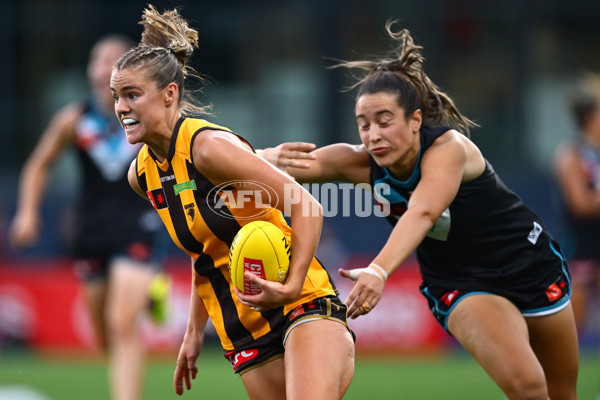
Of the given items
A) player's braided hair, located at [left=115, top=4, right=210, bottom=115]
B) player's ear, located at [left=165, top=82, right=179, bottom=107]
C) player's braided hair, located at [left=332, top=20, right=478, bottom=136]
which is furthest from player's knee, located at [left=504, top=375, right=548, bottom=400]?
player's ear, located at [left=165, top=82, right=179, bottom=107]

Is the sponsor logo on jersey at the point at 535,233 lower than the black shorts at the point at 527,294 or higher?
higher

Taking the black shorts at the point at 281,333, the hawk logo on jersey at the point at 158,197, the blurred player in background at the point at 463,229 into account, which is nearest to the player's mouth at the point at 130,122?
the hawk logo on jersey at the point at 158,197

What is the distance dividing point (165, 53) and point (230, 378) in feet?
19.4

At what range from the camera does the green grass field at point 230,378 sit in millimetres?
8273

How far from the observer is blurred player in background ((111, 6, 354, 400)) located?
3898mm

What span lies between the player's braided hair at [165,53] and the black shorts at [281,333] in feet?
3.61

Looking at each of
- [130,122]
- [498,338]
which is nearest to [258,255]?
[130,122]

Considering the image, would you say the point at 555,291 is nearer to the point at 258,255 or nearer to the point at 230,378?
the point at 258,255

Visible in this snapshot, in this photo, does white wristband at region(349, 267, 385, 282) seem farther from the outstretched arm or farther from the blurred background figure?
the blurred background figure

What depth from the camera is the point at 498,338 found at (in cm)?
454

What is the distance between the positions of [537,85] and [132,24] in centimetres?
676

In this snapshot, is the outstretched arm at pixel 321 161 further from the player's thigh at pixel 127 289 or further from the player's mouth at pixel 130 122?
the player's thigh at pixel 127 289

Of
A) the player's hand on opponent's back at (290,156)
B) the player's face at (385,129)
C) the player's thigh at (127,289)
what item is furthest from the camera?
the player's thigh at (127,289)

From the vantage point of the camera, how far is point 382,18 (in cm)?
1484
